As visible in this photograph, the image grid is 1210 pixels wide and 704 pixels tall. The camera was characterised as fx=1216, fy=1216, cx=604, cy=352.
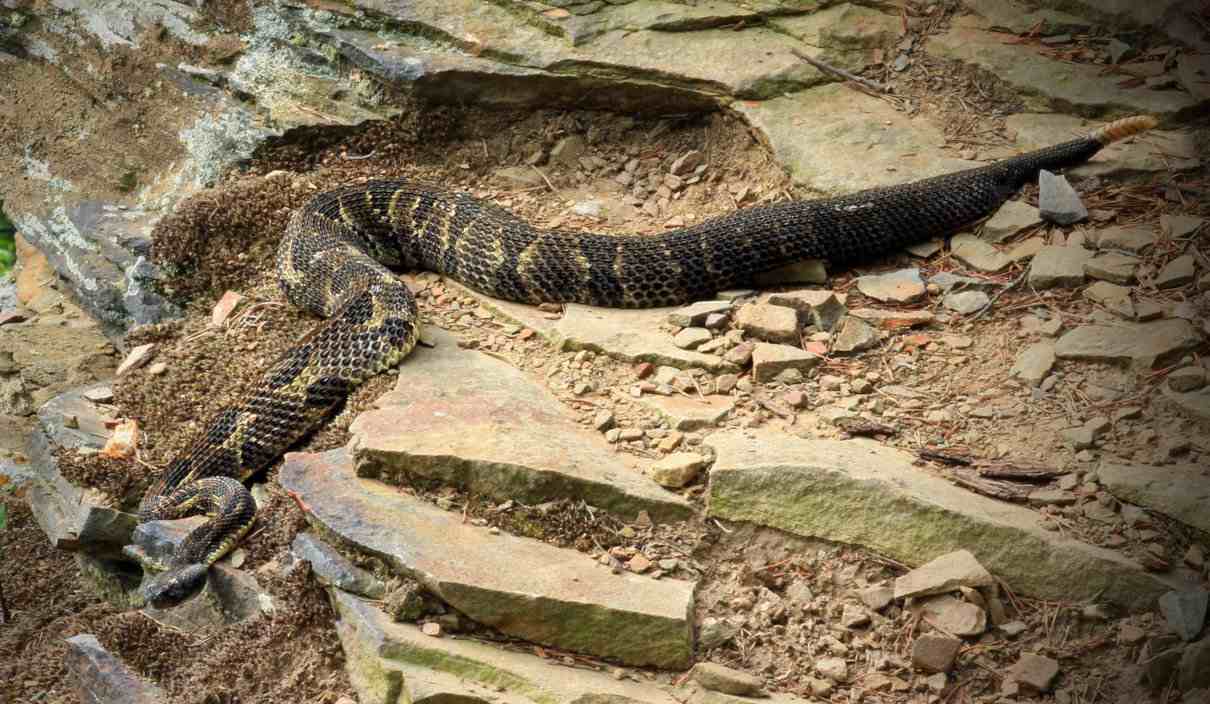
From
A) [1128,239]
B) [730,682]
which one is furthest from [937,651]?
[1128,239]

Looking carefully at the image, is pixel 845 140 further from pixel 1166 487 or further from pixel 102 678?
pixel 102 678

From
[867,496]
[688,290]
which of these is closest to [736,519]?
[867,496]

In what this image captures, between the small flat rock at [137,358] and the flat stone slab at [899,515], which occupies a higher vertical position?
the flat stone slab at [899,515]

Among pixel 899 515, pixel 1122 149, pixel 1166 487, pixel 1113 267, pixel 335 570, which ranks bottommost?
pixel 335 570

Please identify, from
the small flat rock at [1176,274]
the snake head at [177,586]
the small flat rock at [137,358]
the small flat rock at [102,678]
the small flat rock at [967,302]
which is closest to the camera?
the small flat rock at [102,678]

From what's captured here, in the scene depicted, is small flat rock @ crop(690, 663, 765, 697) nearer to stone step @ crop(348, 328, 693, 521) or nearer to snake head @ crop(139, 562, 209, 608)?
stone step @ crop(348, 328, 693, 521)

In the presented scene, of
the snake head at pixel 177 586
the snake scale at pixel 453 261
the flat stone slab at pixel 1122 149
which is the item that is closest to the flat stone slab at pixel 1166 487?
the snake scale at pixel 453 261

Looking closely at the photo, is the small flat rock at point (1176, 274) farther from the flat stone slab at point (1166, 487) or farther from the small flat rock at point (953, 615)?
the small flat rock at point (953, 615)

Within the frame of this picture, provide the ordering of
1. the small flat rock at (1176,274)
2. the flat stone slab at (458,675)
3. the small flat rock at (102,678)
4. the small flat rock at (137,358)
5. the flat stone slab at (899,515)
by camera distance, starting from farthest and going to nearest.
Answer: the small flat rock at (137,358) → the small flat rock at (1176,274) → the small flat rock at (102,678) → the flat stone slab at (899,515) → the flat stone slab at (458,675)
